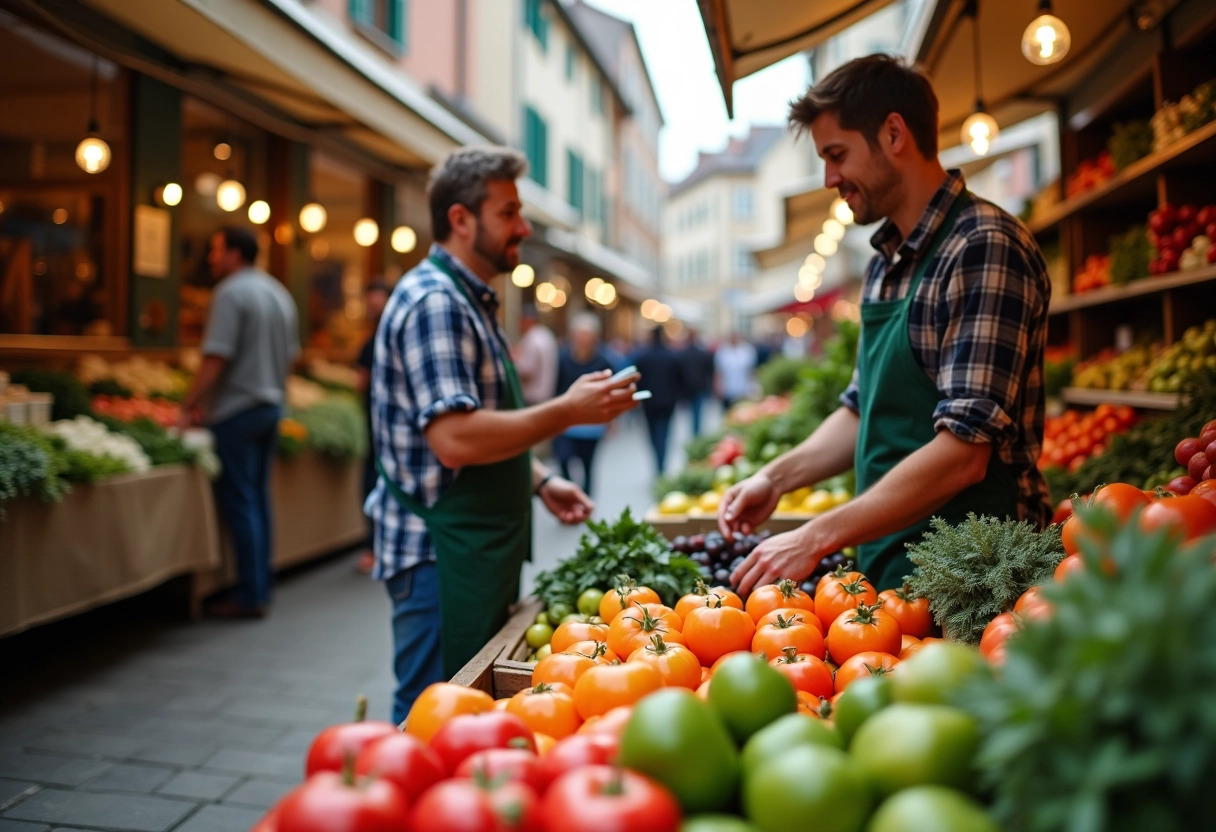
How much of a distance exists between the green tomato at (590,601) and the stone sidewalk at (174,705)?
5.7 inches

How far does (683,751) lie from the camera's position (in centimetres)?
119

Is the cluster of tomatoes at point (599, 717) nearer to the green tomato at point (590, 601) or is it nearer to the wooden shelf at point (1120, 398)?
the green tomato at point (590, 601)

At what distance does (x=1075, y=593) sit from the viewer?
104 centimetres

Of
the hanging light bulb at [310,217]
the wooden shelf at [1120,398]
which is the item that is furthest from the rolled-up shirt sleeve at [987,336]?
the hanging light bulb at [310,217]

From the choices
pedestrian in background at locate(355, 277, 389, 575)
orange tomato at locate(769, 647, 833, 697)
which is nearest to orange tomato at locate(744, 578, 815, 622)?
orange tomato at locate(769, 647, 833, 697)

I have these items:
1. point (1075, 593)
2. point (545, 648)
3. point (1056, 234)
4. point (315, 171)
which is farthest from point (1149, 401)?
point (315, 171)

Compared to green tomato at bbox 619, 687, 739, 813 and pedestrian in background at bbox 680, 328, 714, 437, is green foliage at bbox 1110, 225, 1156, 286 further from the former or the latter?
pedestrian in background at bbox 680, 328, 714, 437

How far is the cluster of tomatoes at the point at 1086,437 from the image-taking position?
4.84 m

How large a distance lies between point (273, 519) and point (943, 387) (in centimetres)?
561

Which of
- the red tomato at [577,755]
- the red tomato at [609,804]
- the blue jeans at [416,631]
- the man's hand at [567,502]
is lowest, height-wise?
the blue jeans at [416,631]

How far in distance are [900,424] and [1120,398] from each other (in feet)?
10.9

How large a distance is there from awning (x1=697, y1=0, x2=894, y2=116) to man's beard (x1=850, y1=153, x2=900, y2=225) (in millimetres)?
769

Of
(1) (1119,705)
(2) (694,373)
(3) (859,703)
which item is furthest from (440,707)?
(2) (694,373)

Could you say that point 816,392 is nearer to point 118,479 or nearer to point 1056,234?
point 1056,234
